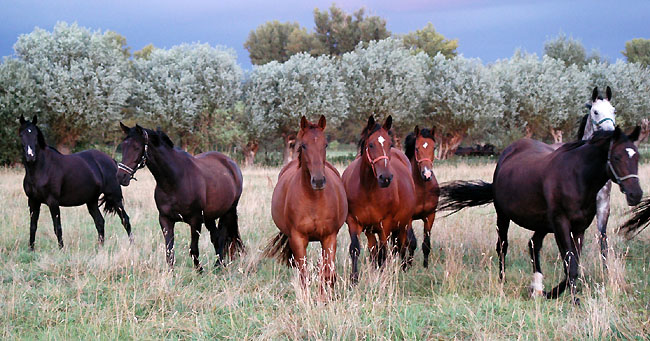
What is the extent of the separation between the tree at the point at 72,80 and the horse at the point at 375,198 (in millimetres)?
21199

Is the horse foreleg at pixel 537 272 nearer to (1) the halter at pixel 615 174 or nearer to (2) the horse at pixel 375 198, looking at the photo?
(1) the halter at pixel 615 174

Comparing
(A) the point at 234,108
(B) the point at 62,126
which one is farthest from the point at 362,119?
(B) the point at 62,126

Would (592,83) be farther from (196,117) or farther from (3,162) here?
(3,162)

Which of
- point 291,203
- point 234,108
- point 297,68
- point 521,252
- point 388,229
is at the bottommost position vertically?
point 521,252

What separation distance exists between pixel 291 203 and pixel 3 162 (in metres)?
23.1

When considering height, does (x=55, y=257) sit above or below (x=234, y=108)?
Result: below

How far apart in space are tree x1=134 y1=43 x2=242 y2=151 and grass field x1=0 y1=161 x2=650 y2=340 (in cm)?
2053

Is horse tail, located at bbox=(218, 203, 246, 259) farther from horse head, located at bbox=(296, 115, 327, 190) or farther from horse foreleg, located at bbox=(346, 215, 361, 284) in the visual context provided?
horse head, located at bbox=(296, 115, 327, 190)

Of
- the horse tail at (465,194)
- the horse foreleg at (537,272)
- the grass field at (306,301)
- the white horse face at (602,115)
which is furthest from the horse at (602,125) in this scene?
the horse tail at (465,194)

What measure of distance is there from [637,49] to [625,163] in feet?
230

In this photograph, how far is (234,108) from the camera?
30.7 metres

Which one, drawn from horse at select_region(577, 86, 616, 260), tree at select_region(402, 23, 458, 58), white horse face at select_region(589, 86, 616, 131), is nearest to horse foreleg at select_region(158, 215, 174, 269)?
horse at select_region(577, 86, 616, 260)

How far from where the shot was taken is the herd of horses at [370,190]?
489 cm

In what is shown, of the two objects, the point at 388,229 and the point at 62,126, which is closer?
the point at 388,229
